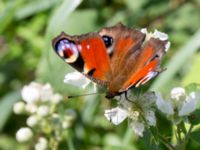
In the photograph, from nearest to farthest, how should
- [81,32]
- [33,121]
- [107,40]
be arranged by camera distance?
[107,40]
[33,121]
[81,32]

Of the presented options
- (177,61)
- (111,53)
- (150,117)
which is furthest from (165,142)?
(177,61)

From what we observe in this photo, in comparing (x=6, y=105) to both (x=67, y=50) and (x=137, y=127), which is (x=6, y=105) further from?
(x=137, y=127)

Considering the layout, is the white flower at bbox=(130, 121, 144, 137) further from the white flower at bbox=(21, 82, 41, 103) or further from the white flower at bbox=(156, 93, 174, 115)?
the white flower at bbox=(21, 82, 41, 103)

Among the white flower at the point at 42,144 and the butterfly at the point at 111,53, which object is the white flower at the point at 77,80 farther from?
the white flower at the point at 42,144

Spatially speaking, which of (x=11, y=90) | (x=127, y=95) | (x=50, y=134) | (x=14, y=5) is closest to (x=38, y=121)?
(x=50, y=134)

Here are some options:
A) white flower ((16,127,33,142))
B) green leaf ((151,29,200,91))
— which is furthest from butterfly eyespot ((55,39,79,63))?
green leaf ((151,29,200,91))

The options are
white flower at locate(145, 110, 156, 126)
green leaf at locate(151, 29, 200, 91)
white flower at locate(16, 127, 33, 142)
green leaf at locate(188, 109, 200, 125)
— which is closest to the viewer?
white flower at locate(145, 110, 156, 126)

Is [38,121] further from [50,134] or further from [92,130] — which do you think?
[92,130]

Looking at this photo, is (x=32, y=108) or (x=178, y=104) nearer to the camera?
(x=178, y=104)
